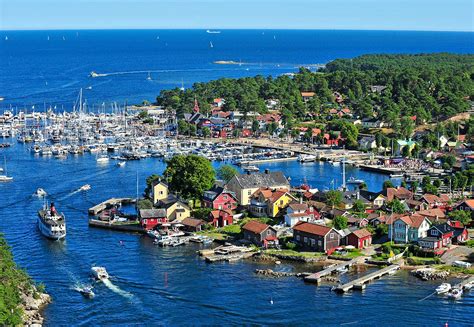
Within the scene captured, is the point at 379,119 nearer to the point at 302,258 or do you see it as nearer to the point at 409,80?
the point at 409,80

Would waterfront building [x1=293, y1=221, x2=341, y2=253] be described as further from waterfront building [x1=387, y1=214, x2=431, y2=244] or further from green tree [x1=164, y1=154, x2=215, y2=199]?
green tree [x1=164, y1=154, x2=215, y2=199]

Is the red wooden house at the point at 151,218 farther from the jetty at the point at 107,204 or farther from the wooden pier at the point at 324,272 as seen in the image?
the wooden pier at the point at 324,272

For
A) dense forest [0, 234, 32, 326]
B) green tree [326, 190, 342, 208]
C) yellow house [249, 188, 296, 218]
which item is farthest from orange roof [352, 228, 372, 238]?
dense forest [0, 234, 32, 326]

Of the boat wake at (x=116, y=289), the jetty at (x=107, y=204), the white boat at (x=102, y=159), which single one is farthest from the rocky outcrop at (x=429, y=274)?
the white boat at (x=102, y=159)

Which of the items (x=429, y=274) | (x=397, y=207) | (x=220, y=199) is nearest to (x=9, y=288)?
(x=429, y=274)

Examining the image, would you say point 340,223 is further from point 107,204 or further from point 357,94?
point 357,94
